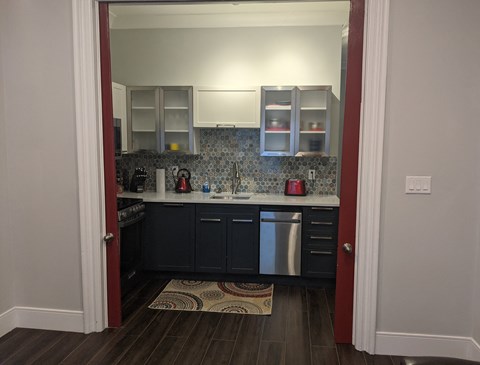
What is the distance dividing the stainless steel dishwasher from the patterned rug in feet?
0.85

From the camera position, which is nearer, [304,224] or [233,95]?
[304,224]

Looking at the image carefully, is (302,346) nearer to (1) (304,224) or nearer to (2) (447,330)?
(2) (447,330)

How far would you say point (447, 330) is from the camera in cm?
252

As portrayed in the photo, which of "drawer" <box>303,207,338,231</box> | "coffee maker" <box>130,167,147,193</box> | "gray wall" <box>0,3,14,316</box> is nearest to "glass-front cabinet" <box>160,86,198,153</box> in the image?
"coffee maker" <box>130,167,147,193</box>

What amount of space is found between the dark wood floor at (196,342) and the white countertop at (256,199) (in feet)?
3.54

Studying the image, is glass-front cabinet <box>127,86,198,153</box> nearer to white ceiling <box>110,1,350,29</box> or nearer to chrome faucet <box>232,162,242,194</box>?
chrome faucet <box>232,162,242,194</box>

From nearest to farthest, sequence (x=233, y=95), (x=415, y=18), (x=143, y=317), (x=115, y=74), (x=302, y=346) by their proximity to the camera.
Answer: (x=415, y=18), (x=302, y=346), (x=143, y=317), (x=233, y=95), (x=115, y=74)

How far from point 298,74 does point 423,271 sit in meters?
2.70

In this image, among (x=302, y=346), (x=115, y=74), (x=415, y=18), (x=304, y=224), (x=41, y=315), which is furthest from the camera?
(x=115, y=74)

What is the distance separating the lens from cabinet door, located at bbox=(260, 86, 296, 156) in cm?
416

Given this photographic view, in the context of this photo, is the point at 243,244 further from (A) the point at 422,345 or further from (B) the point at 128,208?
(A) the point at 422,345

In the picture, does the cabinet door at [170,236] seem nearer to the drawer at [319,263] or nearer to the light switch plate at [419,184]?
the drawer at [319,263]

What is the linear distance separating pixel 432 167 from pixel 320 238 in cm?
163

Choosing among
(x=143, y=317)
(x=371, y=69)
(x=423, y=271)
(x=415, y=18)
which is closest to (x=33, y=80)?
(x=143, y=317)
